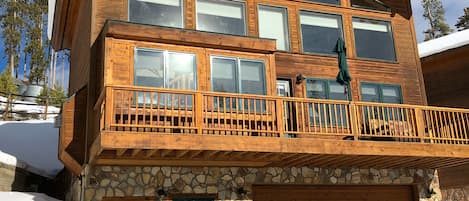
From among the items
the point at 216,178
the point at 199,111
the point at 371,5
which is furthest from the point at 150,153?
the point at 371,5

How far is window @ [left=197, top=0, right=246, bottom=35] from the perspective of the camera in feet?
41.8

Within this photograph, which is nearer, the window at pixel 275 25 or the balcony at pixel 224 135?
the balcony at pixel 224 135

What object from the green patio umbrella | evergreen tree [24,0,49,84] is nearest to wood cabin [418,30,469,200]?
the green patio umbrella

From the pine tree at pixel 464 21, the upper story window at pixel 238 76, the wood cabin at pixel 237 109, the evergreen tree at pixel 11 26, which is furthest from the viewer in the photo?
the evergreen tree at pixel 11 26

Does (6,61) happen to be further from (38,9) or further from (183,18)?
(183,18)

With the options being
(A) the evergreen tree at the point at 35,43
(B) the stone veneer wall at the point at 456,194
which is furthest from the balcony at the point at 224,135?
(A) the evergreen tree at the point at 35,43

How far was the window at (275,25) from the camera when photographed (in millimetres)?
13586

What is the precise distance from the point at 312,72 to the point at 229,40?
3.01 m

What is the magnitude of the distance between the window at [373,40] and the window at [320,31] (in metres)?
0.67

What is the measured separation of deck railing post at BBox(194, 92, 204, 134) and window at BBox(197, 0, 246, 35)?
3129 millimetres

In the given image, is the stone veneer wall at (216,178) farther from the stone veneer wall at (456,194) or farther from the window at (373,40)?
the stone veneer wall at (456,194)

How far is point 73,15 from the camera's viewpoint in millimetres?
16203

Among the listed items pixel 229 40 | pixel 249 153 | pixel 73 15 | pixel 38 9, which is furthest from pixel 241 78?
pixel 38 9

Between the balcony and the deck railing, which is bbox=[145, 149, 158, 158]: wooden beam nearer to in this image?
the balcony
